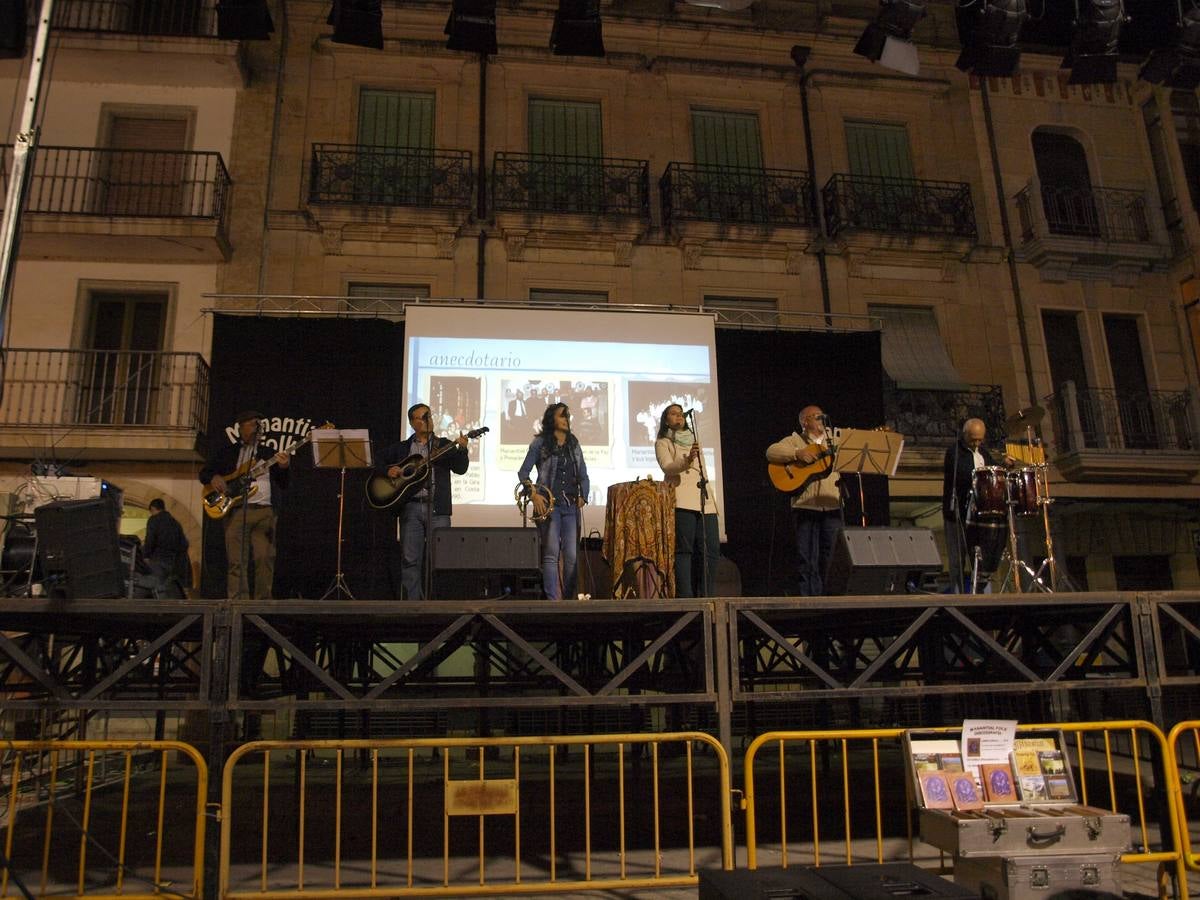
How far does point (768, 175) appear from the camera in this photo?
1366cm

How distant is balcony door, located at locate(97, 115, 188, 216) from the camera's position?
40.6 ft

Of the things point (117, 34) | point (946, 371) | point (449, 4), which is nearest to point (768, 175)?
point (946, 371)

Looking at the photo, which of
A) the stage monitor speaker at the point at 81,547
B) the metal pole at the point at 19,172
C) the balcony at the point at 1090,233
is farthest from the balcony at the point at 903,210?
the metal pole at the point at 19,172

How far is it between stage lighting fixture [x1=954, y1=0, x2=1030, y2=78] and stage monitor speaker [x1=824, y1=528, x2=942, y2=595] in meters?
4.82

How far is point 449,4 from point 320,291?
495 centimetres

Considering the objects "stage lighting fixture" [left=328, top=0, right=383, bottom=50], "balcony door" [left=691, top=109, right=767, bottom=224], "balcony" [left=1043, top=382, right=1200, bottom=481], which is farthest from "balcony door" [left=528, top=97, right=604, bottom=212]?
"balcony" [left=1043, top=382, right=1200, bottom=481]

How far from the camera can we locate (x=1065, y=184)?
14805 mm

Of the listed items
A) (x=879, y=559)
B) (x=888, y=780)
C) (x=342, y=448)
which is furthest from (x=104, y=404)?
(x=888, y=780)

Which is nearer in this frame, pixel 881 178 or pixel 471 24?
pixel 471 24

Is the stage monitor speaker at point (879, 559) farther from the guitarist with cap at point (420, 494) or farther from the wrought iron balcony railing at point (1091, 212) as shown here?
the wrought iron balcony railing at point (1091, 212)

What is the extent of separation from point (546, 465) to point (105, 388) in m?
7.85

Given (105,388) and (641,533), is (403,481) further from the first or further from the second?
(105,388)

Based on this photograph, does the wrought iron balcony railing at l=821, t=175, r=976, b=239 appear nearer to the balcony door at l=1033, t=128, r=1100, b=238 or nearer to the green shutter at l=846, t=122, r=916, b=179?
the green shutter at l=846, t=122, r=916, b=179

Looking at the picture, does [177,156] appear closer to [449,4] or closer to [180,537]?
[449,4]
